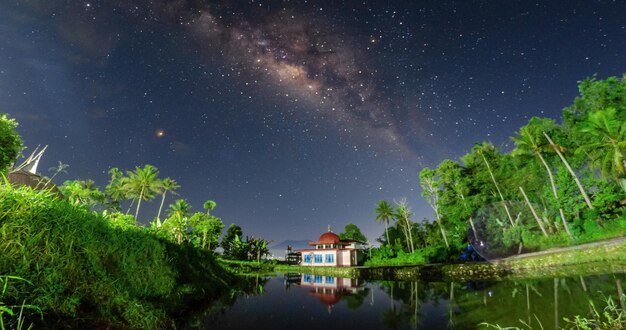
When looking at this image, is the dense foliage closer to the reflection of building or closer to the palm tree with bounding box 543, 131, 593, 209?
the palm tree with bounding box 543, 131, 593, 209

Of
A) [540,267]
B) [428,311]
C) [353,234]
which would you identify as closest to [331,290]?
[428,311]

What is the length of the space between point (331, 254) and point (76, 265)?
43.3 metres

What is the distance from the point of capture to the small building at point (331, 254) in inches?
1793

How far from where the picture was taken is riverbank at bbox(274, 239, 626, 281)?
18.2 m

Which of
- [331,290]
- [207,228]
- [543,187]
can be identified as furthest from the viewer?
[207,228]

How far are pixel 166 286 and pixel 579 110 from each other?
44.7 metres

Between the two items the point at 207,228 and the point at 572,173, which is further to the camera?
the point at 207,228

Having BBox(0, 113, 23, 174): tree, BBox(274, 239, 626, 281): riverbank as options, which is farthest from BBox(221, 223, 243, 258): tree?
BBox(0, 113, 23, 174): tree

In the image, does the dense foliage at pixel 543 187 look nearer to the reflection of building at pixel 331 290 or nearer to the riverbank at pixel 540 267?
the riverbank at pixel 540 267

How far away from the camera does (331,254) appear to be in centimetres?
4628

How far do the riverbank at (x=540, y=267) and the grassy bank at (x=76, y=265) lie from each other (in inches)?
803

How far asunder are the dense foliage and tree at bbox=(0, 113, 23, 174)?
116 feet

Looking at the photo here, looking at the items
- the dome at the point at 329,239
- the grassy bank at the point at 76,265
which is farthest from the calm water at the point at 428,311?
the dome at the point at 329,239

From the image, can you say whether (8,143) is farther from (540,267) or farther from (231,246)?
(231,246)
